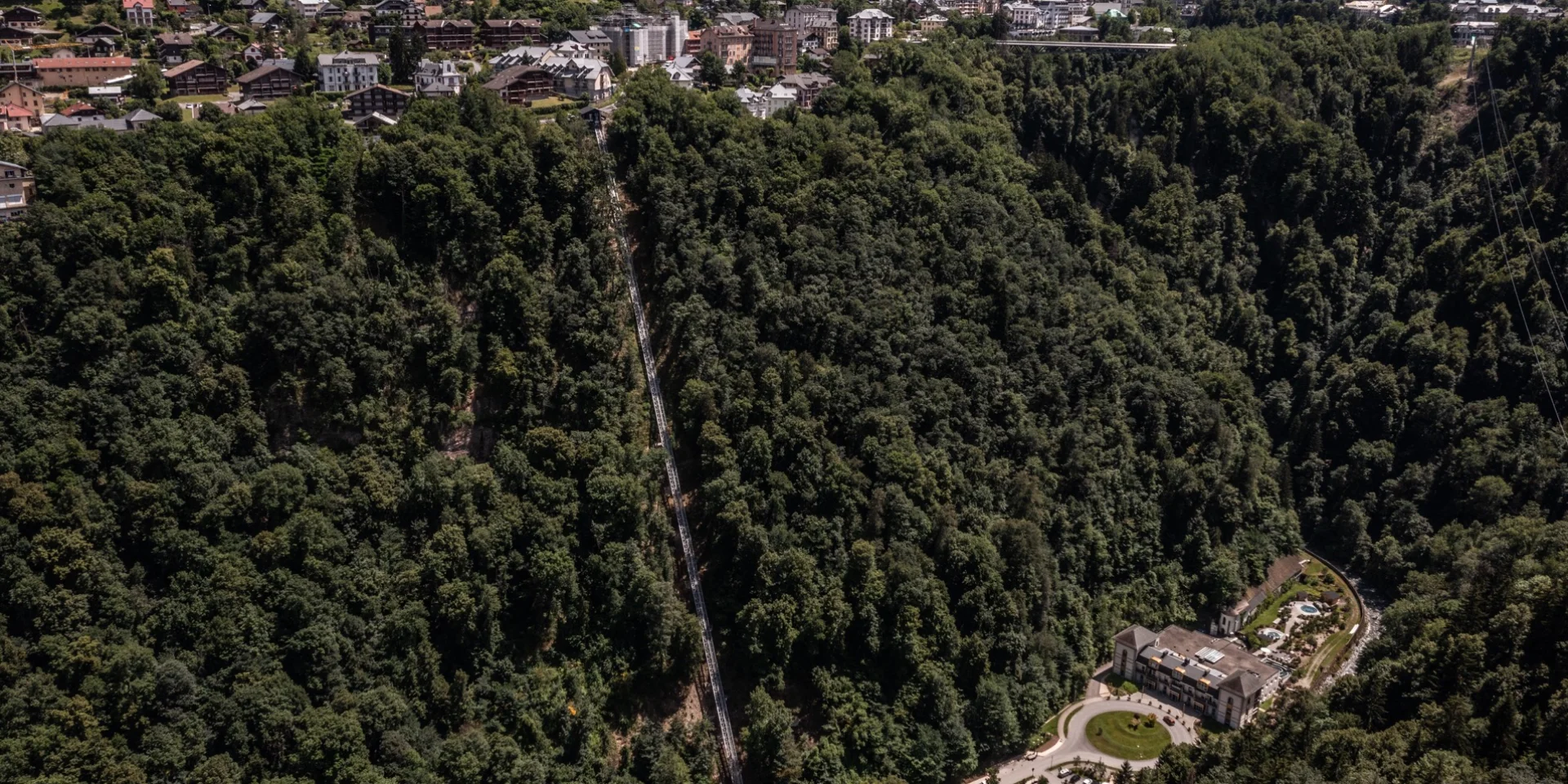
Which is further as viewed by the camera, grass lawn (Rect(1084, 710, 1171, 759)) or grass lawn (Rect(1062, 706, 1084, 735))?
grass lawn (Rect(1062, 706, 1084, 735))

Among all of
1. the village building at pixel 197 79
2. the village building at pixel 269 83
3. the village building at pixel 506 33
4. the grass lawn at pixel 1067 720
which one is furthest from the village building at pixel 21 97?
the grass lawn at pixel 1067 720

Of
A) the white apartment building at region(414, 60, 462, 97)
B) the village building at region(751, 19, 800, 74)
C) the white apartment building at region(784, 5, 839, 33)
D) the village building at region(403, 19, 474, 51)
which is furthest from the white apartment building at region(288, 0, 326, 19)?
the white apartment building at region(784, 5, 839, 33)

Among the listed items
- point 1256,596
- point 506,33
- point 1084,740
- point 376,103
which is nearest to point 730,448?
point 1084,740

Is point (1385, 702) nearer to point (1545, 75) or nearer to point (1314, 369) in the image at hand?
point (1314, 369)

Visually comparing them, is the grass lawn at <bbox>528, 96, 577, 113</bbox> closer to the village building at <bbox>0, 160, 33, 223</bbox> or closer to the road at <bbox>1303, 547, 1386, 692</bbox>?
the village building at <bbox>0, 160, 33, 223</bbox>

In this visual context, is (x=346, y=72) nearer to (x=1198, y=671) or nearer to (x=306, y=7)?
(x=306, y=7)

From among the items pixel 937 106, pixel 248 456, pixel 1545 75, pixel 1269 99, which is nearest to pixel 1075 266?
pixel 937 106
